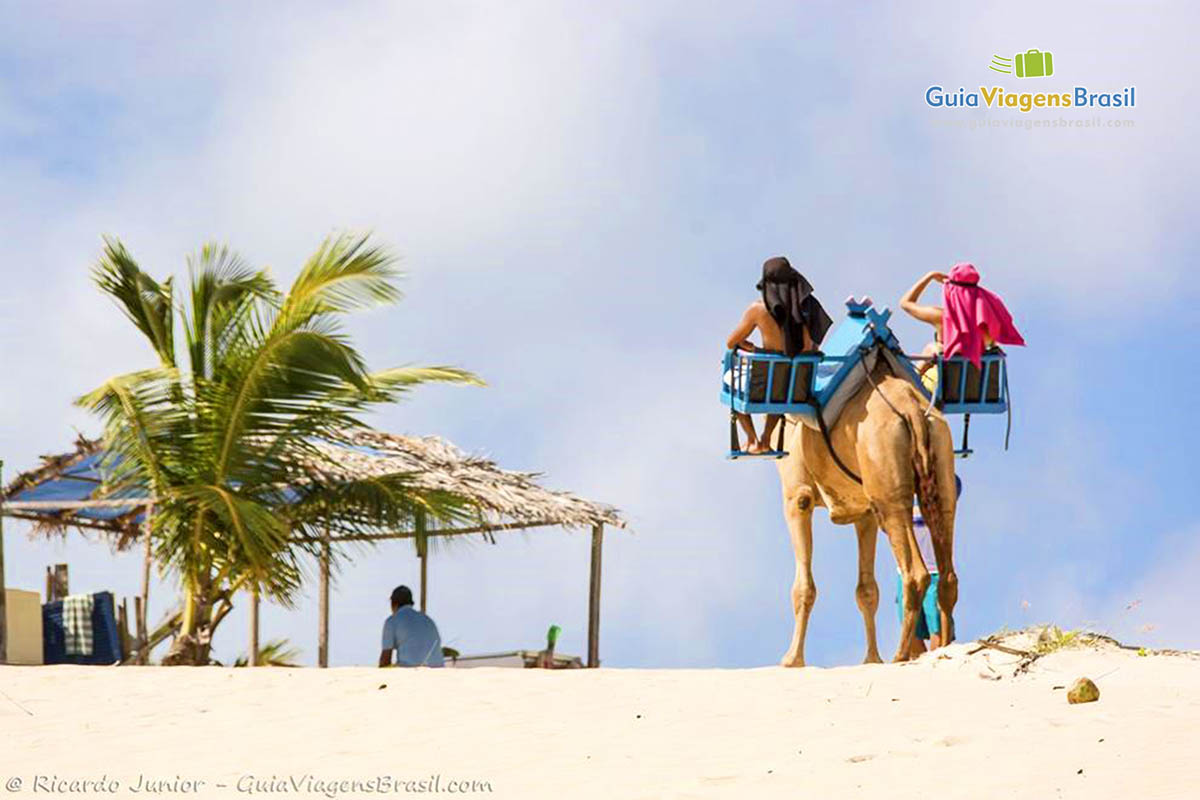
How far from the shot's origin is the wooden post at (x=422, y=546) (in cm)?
1722

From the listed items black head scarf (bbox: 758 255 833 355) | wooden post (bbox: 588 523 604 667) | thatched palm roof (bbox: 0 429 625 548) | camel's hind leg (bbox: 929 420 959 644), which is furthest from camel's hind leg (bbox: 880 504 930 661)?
wooden post (bbox: 588 523 604 667)

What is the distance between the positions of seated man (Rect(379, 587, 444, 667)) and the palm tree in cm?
234

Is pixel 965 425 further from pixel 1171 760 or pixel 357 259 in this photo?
pixel 357 259

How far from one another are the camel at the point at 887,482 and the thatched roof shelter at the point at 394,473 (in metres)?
5.49

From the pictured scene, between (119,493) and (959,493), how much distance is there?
8.85 metres

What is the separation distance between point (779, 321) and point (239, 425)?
6.31 meters

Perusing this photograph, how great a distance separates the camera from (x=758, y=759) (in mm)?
7902

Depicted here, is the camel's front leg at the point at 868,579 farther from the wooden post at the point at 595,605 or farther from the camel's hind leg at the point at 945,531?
the wooden post at the point at 595,605

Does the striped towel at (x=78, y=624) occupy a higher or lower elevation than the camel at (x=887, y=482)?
lower

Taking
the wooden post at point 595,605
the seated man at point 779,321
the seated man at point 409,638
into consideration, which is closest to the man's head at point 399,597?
the seated man at point 409,638

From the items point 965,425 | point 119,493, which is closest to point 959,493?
point 965,425

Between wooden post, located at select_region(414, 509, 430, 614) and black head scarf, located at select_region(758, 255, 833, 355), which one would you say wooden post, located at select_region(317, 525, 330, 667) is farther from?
black head scarf, located at select_region(758, 255, 833, 355)

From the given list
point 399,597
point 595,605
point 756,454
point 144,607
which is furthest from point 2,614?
point 756,454

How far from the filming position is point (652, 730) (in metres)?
8.59
